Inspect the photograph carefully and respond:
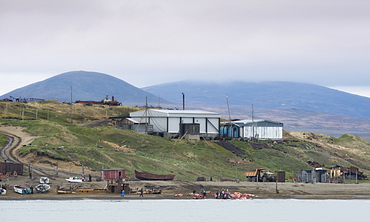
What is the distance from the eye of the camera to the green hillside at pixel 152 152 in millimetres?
111750

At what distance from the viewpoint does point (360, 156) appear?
168 m

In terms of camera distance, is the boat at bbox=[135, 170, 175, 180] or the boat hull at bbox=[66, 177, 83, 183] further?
the boat at bbox=[135, 170, 175, 180]

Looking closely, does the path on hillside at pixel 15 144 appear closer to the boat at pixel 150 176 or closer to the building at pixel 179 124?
the boat at pixel 150 176

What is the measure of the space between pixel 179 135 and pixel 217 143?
30.7ft

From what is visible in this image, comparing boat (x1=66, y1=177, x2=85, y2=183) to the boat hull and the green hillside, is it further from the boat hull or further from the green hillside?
the green hillside

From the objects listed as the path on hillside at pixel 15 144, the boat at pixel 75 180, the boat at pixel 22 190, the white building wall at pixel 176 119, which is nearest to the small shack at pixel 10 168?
the path on hillside at pixel 15 144
